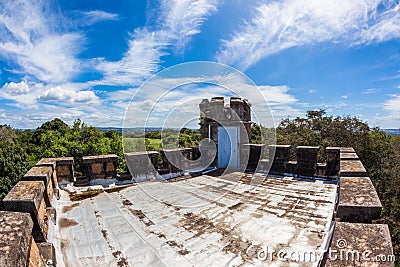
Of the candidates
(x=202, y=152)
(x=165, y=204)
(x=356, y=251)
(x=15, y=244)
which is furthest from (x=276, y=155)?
(x=15, y=244)

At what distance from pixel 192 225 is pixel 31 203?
6.69ft

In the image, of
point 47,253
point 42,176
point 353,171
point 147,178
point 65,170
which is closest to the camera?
point 47,253

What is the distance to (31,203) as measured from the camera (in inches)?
101

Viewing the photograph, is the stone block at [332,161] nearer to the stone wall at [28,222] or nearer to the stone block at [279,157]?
the stone block at [279,157]

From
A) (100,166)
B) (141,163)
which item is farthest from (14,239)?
(141,163)

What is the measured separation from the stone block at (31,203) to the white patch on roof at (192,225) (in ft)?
1.01

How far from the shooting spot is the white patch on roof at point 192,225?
Result: 2.69 metres

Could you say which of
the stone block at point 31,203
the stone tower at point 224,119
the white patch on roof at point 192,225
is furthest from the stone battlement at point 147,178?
the stone tower at point 224,119

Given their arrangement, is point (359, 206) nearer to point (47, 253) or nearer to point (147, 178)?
point (47, 253)

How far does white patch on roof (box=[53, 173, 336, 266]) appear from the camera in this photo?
2.69m

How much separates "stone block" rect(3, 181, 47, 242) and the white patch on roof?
0.31 metres

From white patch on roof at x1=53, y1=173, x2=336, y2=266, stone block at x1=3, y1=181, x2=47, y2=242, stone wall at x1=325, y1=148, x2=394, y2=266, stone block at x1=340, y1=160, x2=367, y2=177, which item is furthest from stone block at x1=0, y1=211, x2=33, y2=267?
stone block at x1=340, y1=160, x2=367, y2=177

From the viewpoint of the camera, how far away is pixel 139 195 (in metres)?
4.73

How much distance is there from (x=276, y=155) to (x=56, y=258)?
18.0ft
